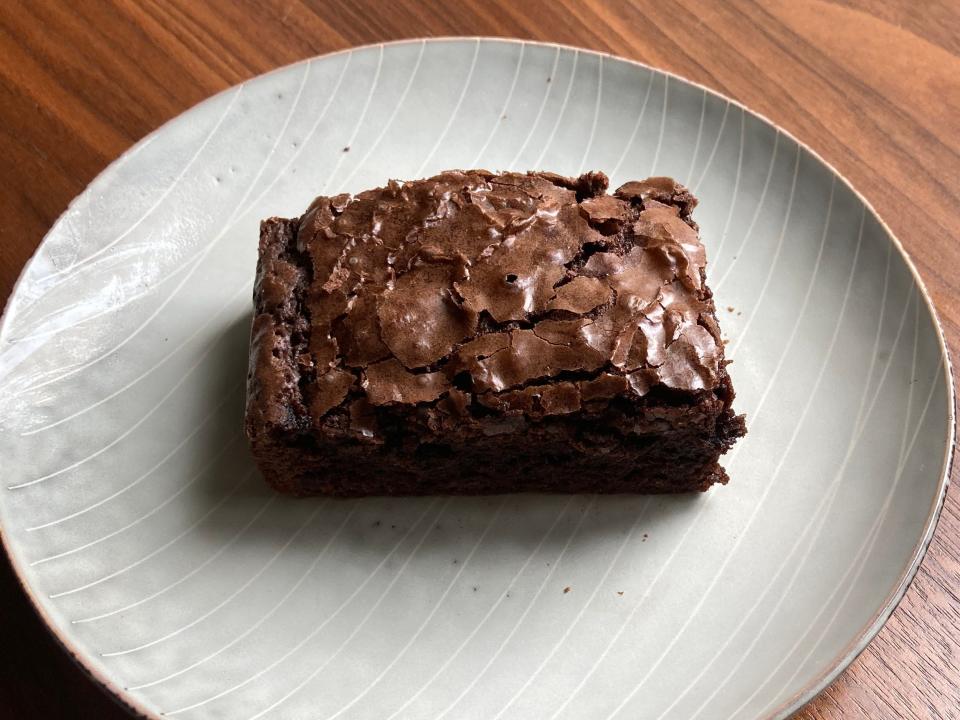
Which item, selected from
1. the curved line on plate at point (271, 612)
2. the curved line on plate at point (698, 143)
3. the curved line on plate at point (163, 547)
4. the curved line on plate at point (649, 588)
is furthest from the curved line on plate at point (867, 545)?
the curved line on plate at point (163, 547)

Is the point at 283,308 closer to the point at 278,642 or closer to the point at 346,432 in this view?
the point at 346,432

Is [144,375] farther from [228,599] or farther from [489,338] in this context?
[489,338]

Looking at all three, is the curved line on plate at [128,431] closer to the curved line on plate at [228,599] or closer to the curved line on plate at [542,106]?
A: the curved line on plate at [228,599]

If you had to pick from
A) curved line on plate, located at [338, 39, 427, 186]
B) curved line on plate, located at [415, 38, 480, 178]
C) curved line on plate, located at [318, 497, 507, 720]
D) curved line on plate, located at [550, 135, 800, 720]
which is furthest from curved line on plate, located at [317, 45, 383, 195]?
curved line on plate, located at [550, 135, 800, 720]

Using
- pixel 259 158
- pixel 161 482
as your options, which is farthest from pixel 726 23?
pixel 161 482

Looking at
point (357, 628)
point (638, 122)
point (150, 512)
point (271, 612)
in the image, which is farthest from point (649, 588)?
point (638, 122)
